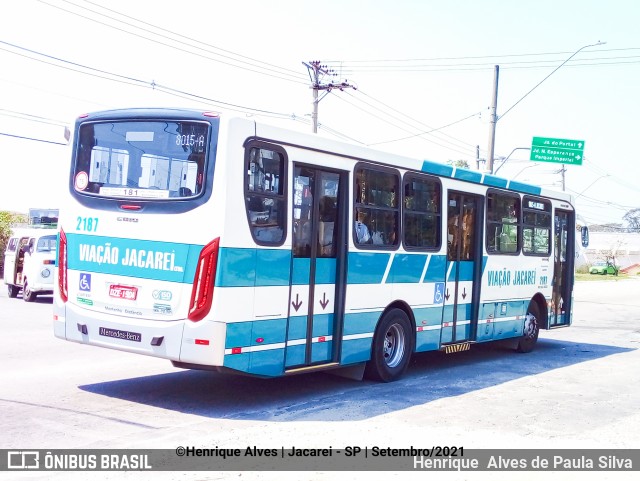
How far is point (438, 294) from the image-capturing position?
39.5ft

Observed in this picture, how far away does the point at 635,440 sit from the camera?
26.9 ft

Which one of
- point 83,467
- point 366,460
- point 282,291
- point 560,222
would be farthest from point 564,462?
point 560,222

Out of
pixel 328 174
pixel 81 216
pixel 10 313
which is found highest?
pixel 328 174

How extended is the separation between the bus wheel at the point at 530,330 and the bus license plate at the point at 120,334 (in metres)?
8.96

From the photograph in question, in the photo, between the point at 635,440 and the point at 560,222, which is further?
the point at 560,222

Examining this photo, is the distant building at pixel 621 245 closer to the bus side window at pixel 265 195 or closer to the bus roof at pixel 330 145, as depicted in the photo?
the bus roof at pixel 330 145

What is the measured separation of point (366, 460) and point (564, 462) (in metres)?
1.88

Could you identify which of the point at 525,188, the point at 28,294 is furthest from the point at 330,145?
the point at 28,294

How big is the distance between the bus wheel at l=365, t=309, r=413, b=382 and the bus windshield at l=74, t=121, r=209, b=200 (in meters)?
3.72

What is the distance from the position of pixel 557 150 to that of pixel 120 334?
31.2 m

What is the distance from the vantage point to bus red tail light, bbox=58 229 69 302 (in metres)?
9.12

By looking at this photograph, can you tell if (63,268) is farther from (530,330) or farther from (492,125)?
(492,125)

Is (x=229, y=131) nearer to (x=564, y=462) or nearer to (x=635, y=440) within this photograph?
(x=564, y=462)

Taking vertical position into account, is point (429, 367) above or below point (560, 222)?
below
